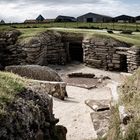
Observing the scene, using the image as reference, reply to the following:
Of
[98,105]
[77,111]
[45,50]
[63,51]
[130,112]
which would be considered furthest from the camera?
[63,51]

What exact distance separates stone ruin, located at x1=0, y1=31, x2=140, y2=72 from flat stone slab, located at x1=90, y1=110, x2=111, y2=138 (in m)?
11.1

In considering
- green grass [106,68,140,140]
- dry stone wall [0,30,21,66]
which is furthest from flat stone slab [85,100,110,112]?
dry stone wall [0,30,21,66]

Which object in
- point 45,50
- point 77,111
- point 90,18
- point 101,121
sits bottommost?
point 77,111

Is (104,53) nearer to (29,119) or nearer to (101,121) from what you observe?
(101,121)

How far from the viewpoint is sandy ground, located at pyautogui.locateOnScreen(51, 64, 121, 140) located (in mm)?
12711

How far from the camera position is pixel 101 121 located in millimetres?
13633

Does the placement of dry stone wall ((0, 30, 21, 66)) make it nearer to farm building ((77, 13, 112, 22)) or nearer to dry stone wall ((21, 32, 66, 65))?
dry stone wall ((21, 32, 66, 65))

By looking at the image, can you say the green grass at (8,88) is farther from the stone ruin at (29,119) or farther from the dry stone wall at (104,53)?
the dry stone wall at (104,53)

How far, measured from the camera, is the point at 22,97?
25.8 ft

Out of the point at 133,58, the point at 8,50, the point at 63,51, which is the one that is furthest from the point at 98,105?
the point at 63,51

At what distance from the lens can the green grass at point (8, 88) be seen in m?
7.22

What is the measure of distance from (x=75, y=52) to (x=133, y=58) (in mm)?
6447

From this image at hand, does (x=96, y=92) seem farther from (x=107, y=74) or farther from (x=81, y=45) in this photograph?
(x=81, y=45)

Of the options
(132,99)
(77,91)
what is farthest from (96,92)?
(132,99)
